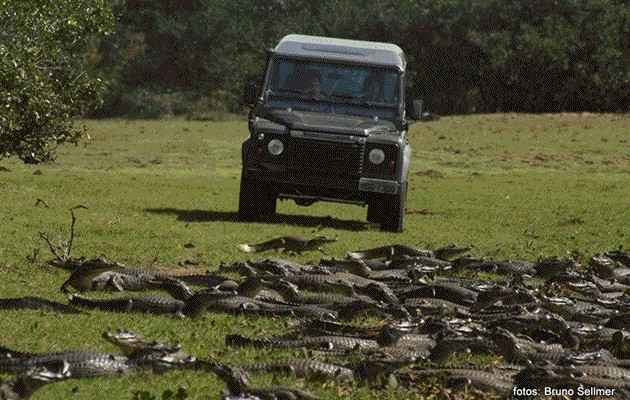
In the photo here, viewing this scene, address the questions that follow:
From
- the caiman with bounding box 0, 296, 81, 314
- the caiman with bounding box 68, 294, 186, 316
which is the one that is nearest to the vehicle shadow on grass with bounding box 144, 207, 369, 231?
the caiman with bounding box 68, 294, 186, 316

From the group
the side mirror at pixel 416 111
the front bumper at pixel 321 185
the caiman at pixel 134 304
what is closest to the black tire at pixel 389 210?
the front bumper at pixel 321 185

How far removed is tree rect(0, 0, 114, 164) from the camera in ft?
60.8

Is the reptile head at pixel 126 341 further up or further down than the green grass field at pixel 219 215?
further up

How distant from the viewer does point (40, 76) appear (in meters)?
19.5

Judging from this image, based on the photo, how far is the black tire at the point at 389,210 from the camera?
1906cm

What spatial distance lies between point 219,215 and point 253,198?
1321 mm

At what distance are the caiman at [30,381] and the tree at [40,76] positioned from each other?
10888 mm

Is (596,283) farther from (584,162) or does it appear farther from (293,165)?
(584,162)

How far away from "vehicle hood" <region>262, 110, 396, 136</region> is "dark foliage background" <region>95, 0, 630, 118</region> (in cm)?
3603

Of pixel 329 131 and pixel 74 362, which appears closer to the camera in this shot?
pixel 74 362

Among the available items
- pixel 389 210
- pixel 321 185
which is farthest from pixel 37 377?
pixel 389 210

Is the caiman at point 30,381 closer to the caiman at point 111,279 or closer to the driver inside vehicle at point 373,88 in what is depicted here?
the caiman at point 111,279

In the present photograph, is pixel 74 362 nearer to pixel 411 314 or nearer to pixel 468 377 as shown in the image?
pixel 468 377

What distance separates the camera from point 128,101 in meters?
65.6
